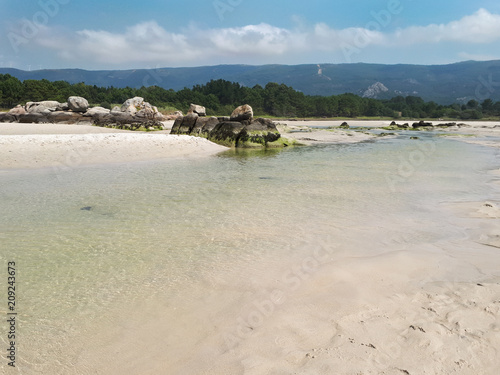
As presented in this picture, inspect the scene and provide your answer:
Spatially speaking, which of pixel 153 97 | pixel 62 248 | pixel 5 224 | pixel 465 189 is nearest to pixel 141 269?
pixel 62 248

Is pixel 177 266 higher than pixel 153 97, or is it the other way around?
pixel 153 97

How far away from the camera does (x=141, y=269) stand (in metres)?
5.60

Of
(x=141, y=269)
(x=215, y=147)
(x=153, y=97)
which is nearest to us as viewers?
(x=141, y=269)

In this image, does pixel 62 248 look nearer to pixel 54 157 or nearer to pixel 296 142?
pixel 54 157

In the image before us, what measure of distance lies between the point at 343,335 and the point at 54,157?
18206mm

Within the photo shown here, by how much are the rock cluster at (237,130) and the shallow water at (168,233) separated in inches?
544

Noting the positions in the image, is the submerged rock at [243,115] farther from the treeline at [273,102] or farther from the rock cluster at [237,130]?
the treeline at [273,102]

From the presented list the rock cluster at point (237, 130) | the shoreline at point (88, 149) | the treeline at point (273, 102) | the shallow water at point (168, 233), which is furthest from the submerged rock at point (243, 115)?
the treeline at point (273, 102)

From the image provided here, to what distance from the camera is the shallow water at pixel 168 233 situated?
14.4 feet

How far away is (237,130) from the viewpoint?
28.9m

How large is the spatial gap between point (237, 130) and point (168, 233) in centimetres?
2221

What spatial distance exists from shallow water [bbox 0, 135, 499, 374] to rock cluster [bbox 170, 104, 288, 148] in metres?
13.8

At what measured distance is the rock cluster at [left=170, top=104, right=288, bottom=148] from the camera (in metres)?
28.8

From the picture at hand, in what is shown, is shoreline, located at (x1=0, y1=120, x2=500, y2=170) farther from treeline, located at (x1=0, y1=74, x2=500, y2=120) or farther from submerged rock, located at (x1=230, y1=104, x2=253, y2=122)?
treeline, located at (x1=0, y1=74, x2=500, y2=120)
